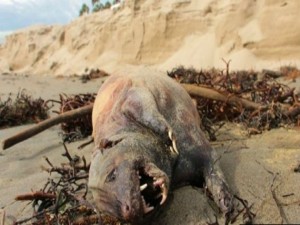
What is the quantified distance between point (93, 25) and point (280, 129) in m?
22.0

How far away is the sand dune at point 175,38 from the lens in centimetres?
1397

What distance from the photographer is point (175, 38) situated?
18.8m

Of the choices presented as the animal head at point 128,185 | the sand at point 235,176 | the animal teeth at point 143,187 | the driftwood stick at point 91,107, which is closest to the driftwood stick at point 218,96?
the driftwood stick at point 91,107

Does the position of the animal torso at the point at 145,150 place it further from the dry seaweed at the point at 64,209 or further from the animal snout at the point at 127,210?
the dry seaweed at the point at 64,209

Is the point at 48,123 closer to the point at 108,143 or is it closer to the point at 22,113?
the point at 22,113

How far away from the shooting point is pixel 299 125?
13.8ft

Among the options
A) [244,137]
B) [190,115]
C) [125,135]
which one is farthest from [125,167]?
[244,137]

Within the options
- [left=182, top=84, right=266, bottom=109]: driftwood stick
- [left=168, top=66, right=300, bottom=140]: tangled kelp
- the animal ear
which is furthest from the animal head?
[left=182, top=84, right=266, bottom=109]: driftwood stick

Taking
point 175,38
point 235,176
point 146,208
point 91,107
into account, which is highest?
point 146,208

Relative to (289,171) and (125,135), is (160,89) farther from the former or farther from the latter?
(289,171)

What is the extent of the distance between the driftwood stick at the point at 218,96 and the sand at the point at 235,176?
0.23 m

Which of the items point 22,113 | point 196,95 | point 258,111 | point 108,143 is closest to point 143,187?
point 108,143

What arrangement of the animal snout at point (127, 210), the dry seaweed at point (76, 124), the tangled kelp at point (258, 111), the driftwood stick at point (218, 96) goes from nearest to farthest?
the animal snout at point (127, 210) < the tangled kelp at point (258, 111) < the driftwood stick at point (218, 96) < the dry seaweed at point (76, 124)

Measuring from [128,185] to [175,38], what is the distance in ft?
56.2
